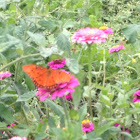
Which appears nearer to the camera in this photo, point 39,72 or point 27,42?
point 39,72

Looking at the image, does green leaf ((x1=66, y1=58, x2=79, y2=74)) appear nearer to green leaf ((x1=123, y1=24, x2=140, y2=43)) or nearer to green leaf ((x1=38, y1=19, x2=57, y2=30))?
green leaf ((x1=38, y1=19, x2=57, y2=30))

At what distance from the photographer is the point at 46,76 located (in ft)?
3.13

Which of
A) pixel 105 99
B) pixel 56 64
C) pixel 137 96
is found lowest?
pixel 137 96

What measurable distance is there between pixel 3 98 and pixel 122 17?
5.91 feet

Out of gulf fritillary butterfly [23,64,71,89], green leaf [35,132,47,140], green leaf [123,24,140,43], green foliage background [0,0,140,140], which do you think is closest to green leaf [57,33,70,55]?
green foliage background [0,0,140,140]

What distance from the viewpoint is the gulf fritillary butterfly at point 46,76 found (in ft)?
3.05

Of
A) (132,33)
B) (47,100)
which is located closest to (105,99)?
(47,100)

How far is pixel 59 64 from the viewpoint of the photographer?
108cm

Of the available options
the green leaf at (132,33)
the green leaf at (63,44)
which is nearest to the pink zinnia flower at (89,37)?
the green leaf at (63,44)

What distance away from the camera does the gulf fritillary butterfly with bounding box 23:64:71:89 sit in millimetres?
931

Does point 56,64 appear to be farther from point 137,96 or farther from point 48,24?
point 137,96

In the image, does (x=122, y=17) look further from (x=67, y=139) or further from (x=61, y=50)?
(x=67, y=139)

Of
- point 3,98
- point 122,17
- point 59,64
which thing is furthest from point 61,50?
point 122,17

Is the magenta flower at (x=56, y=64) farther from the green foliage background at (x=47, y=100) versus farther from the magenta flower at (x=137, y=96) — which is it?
the magenta flower at (x=137, y=96)
